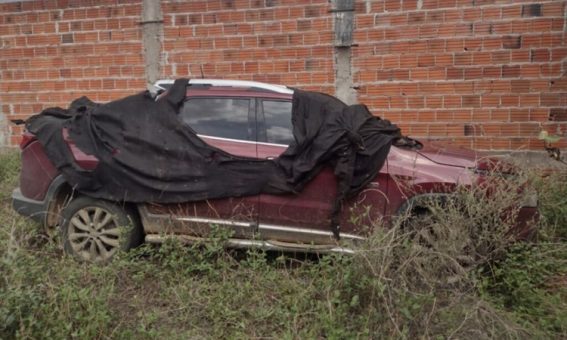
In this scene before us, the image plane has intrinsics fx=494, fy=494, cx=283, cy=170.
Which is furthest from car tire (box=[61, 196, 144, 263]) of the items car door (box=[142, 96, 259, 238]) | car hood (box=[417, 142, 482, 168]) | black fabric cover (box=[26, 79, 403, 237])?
car hood (box=[417, 142, 482, 168])

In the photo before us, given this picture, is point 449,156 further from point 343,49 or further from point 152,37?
point 152,37

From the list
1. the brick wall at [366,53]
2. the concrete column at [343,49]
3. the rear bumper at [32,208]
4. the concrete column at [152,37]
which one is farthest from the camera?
the concrete column at [152,37]

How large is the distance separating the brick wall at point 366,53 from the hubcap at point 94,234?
119 inches

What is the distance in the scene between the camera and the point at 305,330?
11.4ft

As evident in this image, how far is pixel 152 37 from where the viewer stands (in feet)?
23.2

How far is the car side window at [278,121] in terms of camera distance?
4.43 metres

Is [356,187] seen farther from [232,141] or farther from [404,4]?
[404,4]

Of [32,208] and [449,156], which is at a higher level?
[449,156]

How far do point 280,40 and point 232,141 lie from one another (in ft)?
8.82

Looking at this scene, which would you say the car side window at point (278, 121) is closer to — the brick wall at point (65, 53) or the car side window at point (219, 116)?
the car side window at point (219, 116)

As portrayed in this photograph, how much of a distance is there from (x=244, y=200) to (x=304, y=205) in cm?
54

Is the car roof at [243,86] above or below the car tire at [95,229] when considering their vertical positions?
above

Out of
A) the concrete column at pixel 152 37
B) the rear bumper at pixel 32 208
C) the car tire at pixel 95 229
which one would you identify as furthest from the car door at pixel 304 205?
the concrete column at pixel 152 37

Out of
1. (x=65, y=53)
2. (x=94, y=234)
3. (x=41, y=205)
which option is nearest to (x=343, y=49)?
(x=94, y=234)
